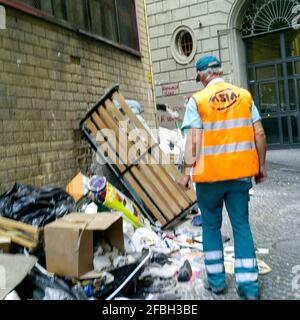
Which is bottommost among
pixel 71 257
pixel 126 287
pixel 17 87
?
pixel 126 287

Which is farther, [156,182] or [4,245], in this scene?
[156,182]

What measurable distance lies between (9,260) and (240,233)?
1.70m

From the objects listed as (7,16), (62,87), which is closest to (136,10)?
(62,87)


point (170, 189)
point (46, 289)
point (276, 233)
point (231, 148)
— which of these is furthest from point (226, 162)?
point (170, 189)

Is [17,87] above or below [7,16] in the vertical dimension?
below

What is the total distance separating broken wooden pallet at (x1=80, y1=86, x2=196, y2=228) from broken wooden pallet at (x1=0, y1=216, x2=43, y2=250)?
2064 millimetres

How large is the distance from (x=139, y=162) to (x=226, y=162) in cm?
242

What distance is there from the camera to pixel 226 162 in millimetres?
3230

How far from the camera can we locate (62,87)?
6.12m
